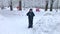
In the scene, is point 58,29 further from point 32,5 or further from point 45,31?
point 32,5

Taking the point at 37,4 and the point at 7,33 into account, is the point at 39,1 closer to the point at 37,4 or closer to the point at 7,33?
the point at 37,4

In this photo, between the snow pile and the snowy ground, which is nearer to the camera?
the snow pile

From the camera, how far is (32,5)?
55438mm

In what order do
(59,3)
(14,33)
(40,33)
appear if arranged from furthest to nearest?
(59,3)
(14,33)
(40,33)

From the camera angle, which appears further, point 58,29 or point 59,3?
point 59,3

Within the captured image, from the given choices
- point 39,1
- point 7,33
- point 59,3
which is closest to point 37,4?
point 39,1

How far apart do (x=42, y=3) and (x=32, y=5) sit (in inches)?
115

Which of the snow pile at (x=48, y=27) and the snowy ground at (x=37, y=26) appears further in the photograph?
the snowy ground at (x=37, y=26)

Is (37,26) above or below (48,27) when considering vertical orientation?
below

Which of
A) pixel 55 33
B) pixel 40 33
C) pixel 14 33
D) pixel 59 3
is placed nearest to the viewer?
pixel 55 33

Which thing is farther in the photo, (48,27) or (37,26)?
(37,26)

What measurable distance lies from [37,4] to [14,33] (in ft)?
144

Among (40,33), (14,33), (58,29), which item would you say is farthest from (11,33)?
(58,29)

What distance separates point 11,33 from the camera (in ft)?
41.3
